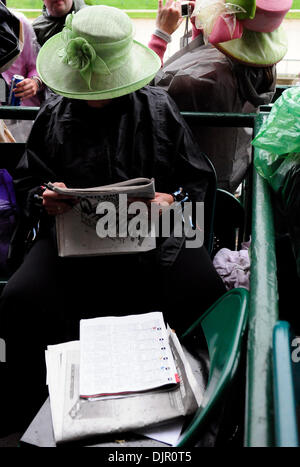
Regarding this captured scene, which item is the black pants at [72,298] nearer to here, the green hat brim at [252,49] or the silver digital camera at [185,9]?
the green hat brim at [252,49]

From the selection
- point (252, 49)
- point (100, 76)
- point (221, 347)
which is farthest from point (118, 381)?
point (252, 49)

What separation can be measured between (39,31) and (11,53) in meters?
0.98

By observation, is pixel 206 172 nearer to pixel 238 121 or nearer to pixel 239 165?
pixel 238 121

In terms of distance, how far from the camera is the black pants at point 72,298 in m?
1.64

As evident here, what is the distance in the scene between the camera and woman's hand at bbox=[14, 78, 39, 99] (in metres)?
2.38

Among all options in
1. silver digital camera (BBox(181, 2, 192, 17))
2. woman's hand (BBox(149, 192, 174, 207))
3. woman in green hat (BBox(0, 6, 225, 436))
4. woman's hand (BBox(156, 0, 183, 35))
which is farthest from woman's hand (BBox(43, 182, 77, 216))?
silver digital camera (BBox(181, 2, 192, 17))

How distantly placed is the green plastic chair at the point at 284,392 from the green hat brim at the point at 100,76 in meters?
1.18

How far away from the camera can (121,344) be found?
128cm

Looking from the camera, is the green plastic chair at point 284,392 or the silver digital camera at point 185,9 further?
the silver digital camera at point 185,9

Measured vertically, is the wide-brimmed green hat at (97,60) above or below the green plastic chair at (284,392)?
above

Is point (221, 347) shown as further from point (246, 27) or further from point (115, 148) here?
point (246, 27)

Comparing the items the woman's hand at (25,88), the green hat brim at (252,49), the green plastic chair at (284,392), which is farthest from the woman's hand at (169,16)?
the green plastic chair at (284,392)

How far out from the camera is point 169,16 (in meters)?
2.24
